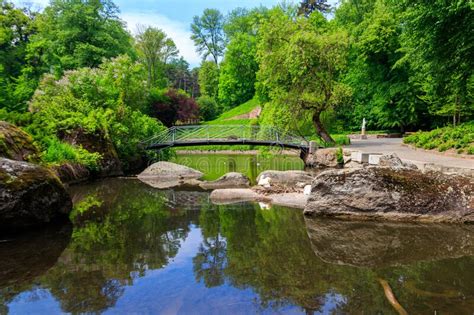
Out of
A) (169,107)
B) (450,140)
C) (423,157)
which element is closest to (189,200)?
(423,157)

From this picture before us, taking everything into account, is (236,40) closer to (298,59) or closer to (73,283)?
(298,59)

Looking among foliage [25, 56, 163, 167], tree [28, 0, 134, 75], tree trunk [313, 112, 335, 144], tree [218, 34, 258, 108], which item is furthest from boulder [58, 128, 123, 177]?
tree [218, 34, 258, 108]

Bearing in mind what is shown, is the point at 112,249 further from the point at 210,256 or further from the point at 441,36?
the point at 441,36

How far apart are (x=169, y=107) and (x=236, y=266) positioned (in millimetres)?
32176

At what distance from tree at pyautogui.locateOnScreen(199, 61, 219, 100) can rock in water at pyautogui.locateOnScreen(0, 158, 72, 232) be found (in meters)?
53.5

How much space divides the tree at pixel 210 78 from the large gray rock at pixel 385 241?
54663 mm

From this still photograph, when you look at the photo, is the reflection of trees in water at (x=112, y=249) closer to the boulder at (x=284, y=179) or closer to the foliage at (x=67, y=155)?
the foliage at (x=67, y=155)

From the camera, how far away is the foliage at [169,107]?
3512cm

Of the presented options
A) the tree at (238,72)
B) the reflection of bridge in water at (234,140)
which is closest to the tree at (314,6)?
the tree at (238,72)

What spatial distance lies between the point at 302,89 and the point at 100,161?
41.8ft

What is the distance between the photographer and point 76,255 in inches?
215

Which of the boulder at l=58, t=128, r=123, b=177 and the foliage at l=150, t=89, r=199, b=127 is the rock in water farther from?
the foliage at l=150, t=89, r=199, b=127

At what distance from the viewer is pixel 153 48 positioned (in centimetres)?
4647

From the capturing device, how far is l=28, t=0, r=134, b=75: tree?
2806 cm
